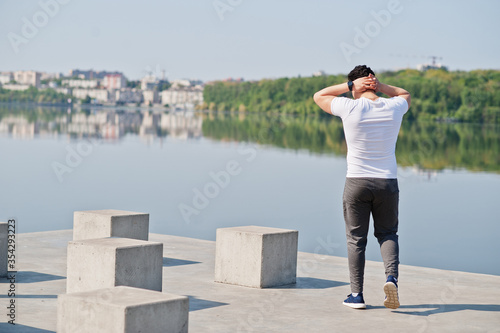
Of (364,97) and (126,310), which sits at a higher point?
(364,97)

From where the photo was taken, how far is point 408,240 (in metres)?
15.2

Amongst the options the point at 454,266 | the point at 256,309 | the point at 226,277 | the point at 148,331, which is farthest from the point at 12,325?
the point at 454,266

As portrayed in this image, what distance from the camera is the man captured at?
6652 millimetres

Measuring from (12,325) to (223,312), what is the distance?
5.73 ft

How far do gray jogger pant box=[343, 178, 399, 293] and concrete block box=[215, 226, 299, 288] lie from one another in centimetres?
130

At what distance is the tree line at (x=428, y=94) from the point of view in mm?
119750

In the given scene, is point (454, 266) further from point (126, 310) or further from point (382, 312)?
point (126, 310)

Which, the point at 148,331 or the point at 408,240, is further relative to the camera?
the point at 408,240

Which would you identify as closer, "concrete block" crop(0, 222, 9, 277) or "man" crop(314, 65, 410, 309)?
"man" crop(314, 65, 410, 309)

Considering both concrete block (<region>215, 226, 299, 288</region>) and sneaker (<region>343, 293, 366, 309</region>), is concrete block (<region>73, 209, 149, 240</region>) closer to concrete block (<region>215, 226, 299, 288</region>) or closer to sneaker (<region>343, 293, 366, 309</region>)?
concrete block (<region>215, 226, 299, 288</region>)

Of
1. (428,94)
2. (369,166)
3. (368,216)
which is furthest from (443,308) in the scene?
(428,94)

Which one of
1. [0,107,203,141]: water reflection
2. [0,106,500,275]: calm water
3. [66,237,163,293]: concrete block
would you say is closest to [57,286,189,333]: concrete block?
[66,237,163,293]: concrete block

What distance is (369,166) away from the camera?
263 inches

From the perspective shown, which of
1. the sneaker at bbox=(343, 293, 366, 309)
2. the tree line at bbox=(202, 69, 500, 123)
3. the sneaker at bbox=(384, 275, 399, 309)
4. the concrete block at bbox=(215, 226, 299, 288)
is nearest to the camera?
the sneaker at bbox=(384, 275, 399, 309)
